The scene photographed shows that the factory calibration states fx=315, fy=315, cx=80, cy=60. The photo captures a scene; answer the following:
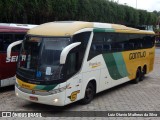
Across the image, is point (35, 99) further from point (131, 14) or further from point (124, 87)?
point (131, 14)

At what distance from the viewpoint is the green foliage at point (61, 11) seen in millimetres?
17094

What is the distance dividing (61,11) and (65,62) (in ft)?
41.1

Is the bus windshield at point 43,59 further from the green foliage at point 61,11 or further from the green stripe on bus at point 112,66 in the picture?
the green foliage at point 61,11

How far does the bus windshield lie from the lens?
29.9 ft

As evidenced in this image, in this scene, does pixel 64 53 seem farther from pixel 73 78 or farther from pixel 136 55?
pixel 136 55

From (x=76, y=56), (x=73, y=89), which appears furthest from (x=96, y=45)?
(x=73, y=89)

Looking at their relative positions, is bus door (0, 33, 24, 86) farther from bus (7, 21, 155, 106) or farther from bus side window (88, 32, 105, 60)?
bus side window (88, 32, 105, 60)

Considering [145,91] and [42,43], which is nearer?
[42,43]

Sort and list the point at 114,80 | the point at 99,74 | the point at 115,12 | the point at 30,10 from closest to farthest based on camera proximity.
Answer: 1. the point at 99,74
2. the point at 114,80
3. the point at 30,10
4. the point at 115,12

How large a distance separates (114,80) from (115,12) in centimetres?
1813

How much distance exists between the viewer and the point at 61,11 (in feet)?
69.5

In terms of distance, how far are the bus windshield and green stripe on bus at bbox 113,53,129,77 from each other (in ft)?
12.5

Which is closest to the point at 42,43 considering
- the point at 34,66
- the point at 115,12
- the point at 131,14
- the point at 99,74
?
the point at 34,66

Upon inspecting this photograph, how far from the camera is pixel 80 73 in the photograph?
9.91m
